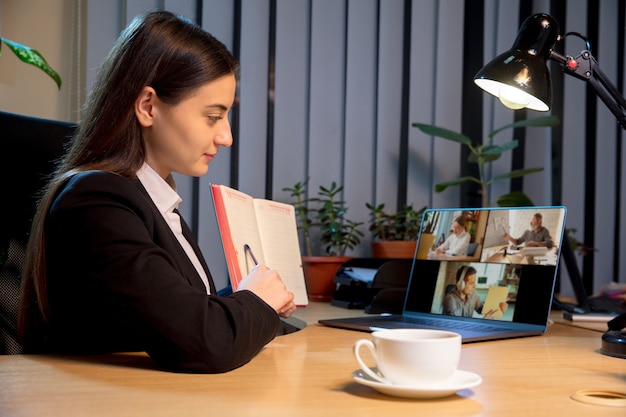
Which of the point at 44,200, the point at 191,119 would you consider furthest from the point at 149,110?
the point at 44,200

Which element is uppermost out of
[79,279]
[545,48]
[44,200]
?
[545,48]

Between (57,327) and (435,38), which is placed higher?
(435,38)

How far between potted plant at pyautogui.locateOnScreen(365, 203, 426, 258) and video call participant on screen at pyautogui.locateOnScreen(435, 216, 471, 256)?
703 millimetres

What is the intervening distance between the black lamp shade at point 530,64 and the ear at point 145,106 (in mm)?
567

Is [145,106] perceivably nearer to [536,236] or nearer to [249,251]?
[249,251]

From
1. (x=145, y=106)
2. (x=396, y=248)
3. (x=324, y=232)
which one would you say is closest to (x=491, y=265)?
(x=145, y=106)

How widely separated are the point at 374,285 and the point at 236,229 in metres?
0.57

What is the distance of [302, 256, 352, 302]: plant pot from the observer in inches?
83.7

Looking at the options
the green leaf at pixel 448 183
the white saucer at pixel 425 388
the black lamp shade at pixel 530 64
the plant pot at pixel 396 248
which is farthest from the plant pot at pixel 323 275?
the white saucer at pixel 425 388

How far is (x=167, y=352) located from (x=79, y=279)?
0.16 meters

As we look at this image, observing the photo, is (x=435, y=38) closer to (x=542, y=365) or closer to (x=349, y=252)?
(x=349, y=252)

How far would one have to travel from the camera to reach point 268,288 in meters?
1.08

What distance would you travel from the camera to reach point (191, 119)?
3.83 feet

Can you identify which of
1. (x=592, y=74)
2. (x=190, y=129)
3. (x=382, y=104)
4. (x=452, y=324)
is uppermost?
(x=382, y=104)
